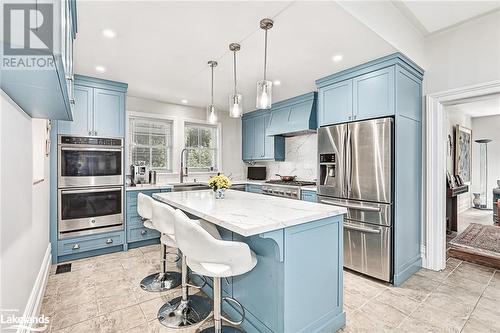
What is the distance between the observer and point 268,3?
1863 millimetres

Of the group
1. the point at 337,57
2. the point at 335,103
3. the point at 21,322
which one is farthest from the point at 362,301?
the point at 21,322

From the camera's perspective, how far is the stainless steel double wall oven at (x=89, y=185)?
3.21 metres

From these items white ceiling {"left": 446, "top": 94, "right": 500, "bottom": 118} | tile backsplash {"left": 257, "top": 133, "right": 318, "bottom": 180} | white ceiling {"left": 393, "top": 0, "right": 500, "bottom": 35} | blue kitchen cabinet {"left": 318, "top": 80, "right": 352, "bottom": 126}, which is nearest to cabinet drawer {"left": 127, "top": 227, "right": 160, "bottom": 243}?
tile backsplash {"left": 257, "top": 133, "right": 318, "bottom": 180}

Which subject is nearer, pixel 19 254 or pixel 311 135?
pixel 19 254

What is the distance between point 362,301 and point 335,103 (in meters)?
2.32

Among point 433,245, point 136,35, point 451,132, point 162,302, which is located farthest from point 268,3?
point 451,132

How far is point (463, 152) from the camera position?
6004 mm

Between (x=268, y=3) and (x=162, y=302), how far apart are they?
2755mm

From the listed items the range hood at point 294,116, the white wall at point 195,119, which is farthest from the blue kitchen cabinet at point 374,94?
the white wall at point 195,119

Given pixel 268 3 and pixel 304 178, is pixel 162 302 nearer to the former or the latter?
pixel 268 3

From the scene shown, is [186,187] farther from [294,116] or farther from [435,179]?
[435,179]

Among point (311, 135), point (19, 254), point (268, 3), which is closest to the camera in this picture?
point (19, 254)

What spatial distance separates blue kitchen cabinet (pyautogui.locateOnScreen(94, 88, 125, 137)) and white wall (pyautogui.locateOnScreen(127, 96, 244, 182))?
76 centimetres

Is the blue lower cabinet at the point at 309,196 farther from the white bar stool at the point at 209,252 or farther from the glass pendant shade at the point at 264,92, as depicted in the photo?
the white bar stool at the point at 209,252
